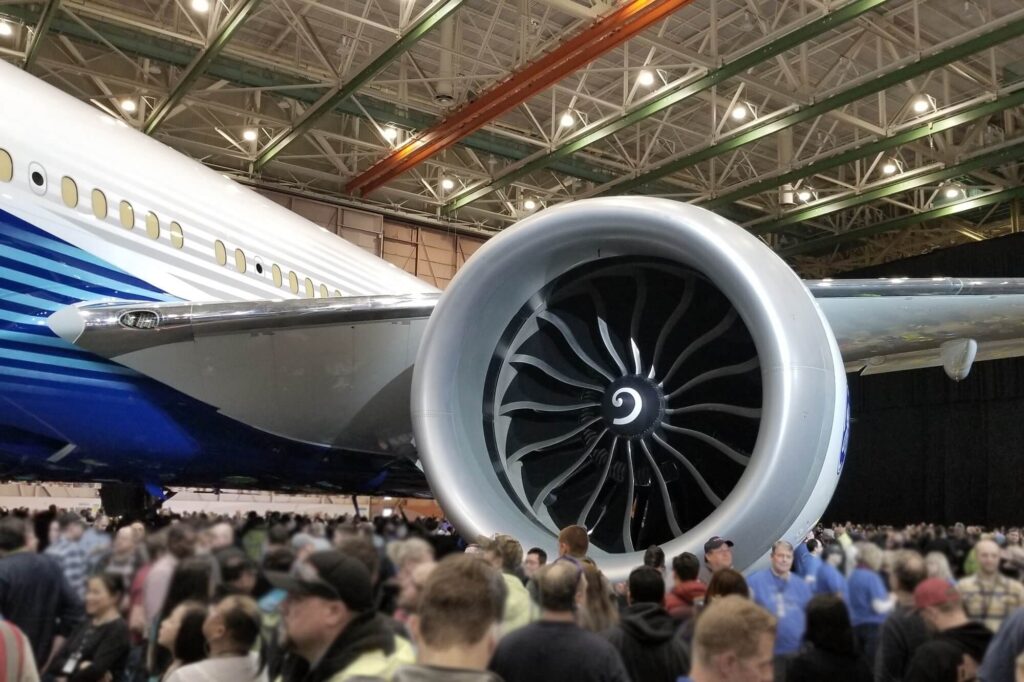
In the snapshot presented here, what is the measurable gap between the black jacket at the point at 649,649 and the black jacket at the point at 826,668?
12.4 inches

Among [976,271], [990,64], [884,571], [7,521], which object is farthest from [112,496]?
[976,271]

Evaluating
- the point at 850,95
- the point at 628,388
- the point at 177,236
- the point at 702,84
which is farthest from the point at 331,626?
the point at 850,95

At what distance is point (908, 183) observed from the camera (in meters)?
16.8

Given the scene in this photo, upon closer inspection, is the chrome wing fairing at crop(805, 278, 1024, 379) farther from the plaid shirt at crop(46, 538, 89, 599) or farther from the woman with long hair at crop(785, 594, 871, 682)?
the plaid shirt at crop(46, 538, 89, 599)

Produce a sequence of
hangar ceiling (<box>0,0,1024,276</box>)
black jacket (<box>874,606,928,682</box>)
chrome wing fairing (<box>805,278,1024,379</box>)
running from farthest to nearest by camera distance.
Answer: hangar ceiling (<box>0,0,1024,276</box>) → chrome wing fairing (<box>805,278,1024,379</box>) → black jacket (<box>874,606,928,682</box>)

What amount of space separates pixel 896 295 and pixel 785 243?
18.2 meters

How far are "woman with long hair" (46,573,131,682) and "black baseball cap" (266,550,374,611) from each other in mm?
927

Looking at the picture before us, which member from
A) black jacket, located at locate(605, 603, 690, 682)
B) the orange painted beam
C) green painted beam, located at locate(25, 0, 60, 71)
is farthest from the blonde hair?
green painted beam, located at locate(25, 0, 60, 71)

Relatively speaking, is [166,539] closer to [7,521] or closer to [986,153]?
[7,521]

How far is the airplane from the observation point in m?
4.05

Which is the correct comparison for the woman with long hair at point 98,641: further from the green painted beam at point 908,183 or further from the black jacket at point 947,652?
the green painted beam at point 908,183

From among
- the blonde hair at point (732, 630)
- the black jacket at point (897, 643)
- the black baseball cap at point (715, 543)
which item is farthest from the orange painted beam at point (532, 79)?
the blonde hair at point (732, 630)

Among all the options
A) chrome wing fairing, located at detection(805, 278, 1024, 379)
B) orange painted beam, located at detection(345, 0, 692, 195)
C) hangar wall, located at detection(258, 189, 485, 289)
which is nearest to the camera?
chrome wing fairing, located at detection(805, 278, 1024, 379)

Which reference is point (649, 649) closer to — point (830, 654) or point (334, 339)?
point (830, 654)
